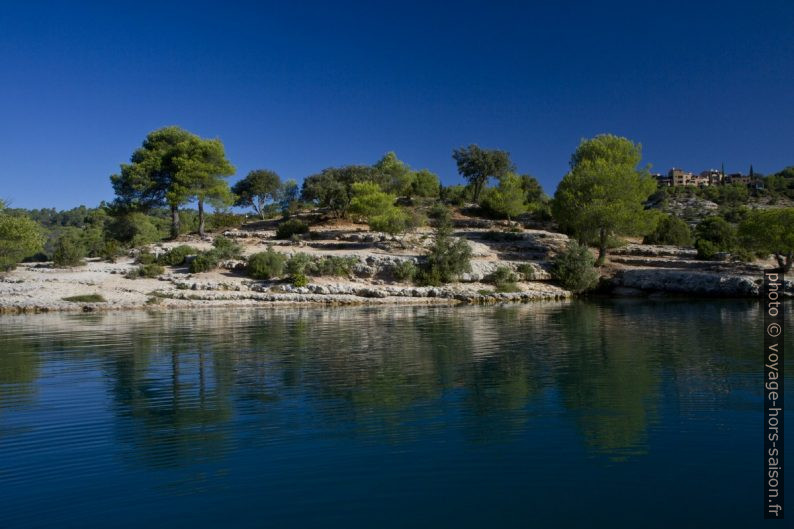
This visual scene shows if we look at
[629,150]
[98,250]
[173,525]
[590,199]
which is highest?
[629,150]

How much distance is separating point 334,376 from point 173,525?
774 cm

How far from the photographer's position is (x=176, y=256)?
4319cm

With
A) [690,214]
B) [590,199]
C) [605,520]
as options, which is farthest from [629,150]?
[605,520]

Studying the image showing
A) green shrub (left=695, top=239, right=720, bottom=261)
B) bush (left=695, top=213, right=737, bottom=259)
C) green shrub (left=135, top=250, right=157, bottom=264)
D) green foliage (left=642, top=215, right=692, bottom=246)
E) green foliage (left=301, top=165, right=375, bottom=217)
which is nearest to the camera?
green shrub (left=135, top=250, right=157, bottom=264)

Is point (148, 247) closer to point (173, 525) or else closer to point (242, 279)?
point (242, 279)

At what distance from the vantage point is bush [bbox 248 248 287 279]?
40531 millimetres

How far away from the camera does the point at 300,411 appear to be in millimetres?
10688

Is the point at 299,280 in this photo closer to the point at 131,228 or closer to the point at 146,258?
the point at 146,258

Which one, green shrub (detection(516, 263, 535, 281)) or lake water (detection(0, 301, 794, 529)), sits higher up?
green shrub (detection(516, 263, 535, 281))

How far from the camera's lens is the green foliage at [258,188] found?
75.2 meters

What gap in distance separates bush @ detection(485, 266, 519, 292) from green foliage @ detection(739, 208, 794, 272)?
1797 cm

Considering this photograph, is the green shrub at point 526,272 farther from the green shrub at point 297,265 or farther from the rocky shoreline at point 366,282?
the green shrub at point 297,265

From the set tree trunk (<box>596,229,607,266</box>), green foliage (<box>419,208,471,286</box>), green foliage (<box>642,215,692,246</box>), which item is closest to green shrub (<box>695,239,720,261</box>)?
tree trunk (<box>596,229,607,266</box>)

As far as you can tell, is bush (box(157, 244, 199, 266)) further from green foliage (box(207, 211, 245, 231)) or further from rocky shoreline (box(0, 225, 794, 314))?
green foliage (box(207, 211, 245, 231))
